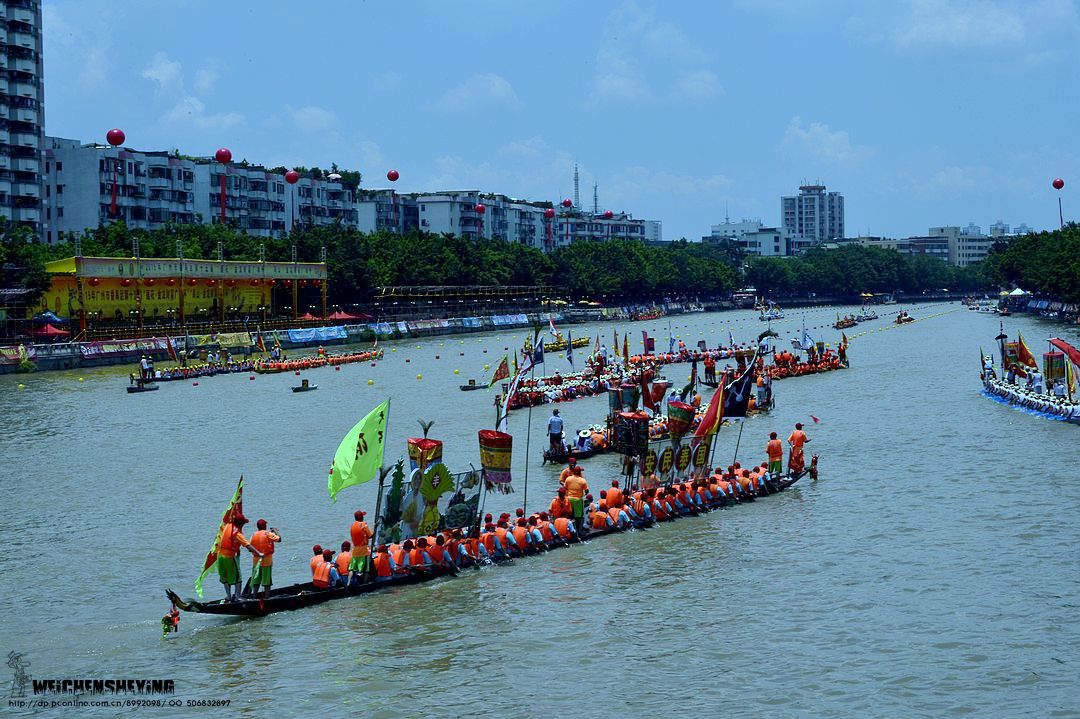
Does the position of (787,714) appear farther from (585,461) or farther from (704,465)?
(585,461)

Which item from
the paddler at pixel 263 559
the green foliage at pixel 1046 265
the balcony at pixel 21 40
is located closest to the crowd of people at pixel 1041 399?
the paddler at pixel 263 559

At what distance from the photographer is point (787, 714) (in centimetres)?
1958

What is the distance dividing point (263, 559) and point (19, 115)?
A: 105m

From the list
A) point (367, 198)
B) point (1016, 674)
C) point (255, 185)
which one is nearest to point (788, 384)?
point (1016, 674)

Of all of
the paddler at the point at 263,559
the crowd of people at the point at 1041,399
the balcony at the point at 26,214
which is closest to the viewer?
the paddler at the point at 263,559

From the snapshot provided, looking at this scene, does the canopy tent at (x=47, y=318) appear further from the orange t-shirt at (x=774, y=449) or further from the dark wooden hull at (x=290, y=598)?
the dark wooden hull at (x=290, y=598)

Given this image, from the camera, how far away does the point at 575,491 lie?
96.7 ft

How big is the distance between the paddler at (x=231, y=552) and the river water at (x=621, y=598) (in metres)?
0.80

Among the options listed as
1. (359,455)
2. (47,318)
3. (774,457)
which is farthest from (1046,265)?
(359,455)

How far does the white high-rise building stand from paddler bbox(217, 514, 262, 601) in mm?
101278

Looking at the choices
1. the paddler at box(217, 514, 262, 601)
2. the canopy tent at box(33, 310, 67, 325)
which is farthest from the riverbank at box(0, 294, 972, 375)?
the paddler at box(217, 514, 262, 601)

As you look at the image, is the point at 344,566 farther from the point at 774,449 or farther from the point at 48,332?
the point at 48,332

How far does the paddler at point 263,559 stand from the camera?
23.7 meters

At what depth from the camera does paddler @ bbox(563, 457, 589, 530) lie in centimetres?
2934
